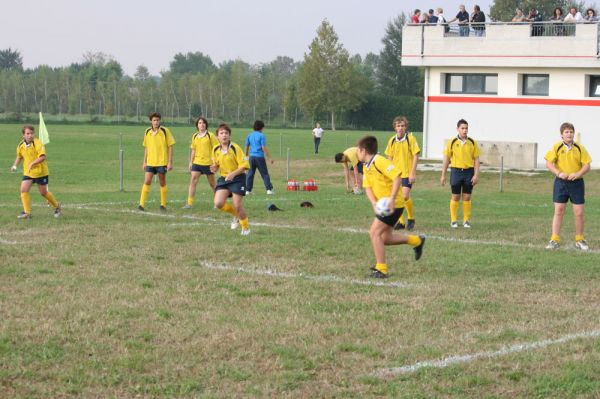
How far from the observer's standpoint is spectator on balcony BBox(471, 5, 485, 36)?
3775 centimetres

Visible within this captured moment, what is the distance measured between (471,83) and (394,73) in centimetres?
7641

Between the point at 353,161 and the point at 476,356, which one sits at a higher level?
the point at 353,161

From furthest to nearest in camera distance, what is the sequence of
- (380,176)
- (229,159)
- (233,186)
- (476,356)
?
(229,159), (233,186), (380,176), (476,356)

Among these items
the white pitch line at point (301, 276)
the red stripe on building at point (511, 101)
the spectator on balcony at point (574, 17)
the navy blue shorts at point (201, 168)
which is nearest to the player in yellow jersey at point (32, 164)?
the navy blue shorts at point (201, 168)

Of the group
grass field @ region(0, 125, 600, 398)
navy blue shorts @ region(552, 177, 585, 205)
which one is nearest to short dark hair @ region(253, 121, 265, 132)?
grass field @ region(0, 125, 600, 398)

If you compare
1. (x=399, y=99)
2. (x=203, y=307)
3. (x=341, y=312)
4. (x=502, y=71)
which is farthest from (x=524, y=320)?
(x=399, y=99)

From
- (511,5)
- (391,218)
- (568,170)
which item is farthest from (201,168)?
(511,5)

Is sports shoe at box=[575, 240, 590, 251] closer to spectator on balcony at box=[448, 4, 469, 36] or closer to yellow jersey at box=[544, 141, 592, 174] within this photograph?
yellow jersey at box=[544, 141, 592, 174]

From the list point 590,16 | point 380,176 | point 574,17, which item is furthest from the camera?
point 590,16

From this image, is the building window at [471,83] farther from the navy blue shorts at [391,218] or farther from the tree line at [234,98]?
A: the tree line at [234,98]

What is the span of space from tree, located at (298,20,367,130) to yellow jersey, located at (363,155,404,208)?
80577 mm

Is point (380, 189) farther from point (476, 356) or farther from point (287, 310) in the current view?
point (476, 356)

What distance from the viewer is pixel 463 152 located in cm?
1609

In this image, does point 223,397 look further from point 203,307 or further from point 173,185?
point 173,185
